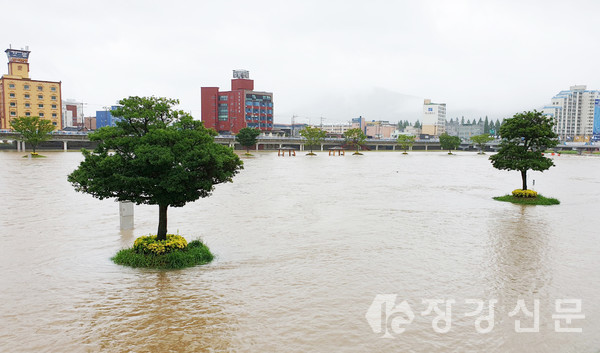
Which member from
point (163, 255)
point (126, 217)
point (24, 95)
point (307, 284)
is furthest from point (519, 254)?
point (24, 95)

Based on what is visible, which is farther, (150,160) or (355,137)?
(355,137)

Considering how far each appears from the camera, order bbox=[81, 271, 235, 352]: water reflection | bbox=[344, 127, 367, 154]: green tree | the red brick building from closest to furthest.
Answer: bbox=[81, 271, 235, 352]: water reflection → bbox=[344, 127, 367, 154]: green tree → the red brick building

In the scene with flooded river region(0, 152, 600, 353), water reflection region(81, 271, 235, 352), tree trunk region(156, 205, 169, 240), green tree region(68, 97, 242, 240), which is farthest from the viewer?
tree trunk region(156, 205, 169, 240)

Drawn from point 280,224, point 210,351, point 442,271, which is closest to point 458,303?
point 442,271

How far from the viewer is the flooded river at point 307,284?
1117 centimetres

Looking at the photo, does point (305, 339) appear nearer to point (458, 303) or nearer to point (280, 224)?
point (458, 303)

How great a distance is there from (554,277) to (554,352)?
6717 millimetres

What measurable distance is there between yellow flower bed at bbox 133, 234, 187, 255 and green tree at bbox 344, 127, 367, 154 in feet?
469

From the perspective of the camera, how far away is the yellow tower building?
126688 millimetres

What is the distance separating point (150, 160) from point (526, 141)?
31.8m

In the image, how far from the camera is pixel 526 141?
35094mm

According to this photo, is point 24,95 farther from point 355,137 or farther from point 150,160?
point 150,160

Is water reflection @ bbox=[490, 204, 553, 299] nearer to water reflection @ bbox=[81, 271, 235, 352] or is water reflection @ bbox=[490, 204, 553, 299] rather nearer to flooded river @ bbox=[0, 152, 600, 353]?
flooded river @ bbox=[0, 152, 600, 353]

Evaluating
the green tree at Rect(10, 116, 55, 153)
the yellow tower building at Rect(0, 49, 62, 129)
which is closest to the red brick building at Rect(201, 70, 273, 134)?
the yellow tower building at Rect(0, 49, 62, 129)
